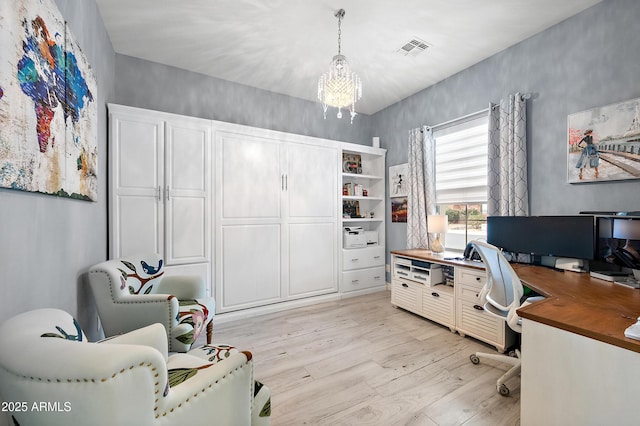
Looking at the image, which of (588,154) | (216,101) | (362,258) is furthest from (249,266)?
(588,154)

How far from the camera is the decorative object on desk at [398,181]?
3.92 meters

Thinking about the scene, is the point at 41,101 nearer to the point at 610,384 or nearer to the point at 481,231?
the point at 610,384

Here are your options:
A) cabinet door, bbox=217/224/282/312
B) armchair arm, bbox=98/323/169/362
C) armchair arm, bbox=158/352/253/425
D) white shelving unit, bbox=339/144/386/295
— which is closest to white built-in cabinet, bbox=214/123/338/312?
cabinet door, bbox=217/224/282/312

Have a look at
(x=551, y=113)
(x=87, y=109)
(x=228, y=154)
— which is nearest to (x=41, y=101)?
(x=87, y=109)

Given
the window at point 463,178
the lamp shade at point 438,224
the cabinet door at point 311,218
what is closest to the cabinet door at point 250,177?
the cabinet door at point 311,218

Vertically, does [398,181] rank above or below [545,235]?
above

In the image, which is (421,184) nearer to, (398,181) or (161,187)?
(398,181)

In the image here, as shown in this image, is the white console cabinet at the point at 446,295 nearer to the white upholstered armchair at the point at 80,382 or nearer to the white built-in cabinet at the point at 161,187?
the white built-in cabinet at the point at 161,187

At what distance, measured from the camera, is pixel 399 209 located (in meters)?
4.05

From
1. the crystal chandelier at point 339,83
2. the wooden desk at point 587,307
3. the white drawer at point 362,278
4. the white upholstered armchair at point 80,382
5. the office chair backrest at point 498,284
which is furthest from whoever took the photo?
the white drawer at point 362,278

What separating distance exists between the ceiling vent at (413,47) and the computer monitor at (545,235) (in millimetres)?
1869

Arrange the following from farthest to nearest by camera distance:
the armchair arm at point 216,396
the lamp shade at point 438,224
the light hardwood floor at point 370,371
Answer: the lamp shade at point 438,224 → the light hardwood floor at point 370,371 → the armchair arm at point 216,396

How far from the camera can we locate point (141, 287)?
2146mm

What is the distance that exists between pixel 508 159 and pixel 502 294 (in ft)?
4.64
